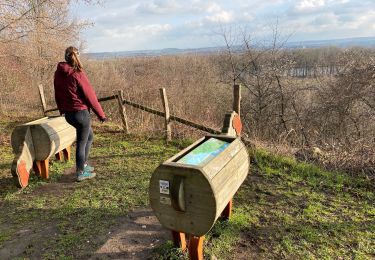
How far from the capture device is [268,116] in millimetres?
13820

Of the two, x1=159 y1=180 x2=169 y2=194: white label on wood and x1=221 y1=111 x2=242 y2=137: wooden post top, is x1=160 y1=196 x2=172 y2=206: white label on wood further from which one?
x1=221 y1=111 x2=242 y2=137: wooden post top

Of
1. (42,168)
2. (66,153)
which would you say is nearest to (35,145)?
(42,168)

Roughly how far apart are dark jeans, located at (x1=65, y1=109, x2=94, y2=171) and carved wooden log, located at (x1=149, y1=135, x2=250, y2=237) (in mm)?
2290

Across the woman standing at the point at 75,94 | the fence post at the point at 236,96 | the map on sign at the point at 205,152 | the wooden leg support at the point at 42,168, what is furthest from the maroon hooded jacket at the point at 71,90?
the fence post at the point at 236,96

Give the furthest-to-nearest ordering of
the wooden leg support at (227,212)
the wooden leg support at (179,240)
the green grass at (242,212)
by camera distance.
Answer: the wooden leg support at (227,212), the green grass at (242,212), the wooden leg support at (179,240)

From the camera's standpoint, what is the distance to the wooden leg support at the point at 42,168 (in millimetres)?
5211

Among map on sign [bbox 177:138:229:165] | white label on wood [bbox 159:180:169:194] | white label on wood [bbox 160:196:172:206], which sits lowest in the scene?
white label on wood [bbox 160:196:172:206]

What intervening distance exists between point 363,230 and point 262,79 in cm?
989

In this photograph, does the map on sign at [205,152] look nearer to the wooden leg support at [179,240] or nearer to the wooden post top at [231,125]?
the wooden post top at [231,125]

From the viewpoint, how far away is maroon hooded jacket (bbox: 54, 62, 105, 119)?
14.9 ft

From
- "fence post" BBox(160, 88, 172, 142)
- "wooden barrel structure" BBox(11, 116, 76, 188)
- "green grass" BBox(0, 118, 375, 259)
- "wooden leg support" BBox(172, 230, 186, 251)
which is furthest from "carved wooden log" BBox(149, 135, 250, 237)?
"fence post" BBox(160, 88, 172, 142)

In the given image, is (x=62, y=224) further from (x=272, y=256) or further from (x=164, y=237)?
(x=272, y=256)

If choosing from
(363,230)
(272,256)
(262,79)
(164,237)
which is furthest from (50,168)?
(262,79)

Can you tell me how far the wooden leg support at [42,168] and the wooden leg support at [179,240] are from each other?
297 centimetres
